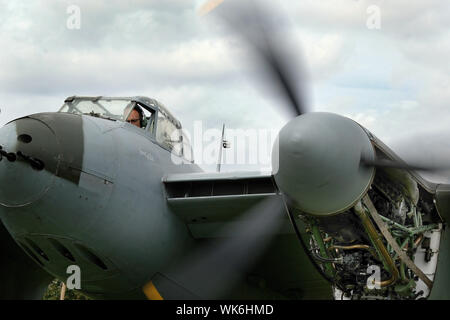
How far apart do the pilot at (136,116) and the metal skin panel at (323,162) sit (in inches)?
184

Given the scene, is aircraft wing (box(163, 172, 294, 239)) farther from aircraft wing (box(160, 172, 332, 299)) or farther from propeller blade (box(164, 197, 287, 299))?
propeller blade (box(164, 197, 287, 299))

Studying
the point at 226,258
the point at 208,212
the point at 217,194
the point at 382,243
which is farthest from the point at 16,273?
the point at 382,243

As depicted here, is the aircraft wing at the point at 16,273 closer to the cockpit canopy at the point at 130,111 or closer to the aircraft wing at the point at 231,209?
the cockpit canopy at the point at 130,111

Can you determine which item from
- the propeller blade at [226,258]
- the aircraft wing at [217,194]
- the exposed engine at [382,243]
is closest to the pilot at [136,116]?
the aircraft wing at [217,194]

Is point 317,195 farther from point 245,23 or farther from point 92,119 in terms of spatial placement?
point 92,119

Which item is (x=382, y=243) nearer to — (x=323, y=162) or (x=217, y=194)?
(x=323, y=162)

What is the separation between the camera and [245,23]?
7.90m

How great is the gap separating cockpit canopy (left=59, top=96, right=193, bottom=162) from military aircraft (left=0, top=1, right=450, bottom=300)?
0.12ft

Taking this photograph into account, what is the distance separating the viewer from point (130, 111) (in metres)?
11.3

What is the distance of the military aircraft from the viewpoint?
7.22 meters

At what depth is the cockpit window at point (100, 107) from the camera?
1112 centimetres

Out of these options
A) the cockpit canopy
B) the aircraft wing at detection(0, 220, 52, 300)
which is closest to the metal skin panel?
the cockpit canopy

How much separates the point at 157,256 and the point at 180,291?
43.4 inches

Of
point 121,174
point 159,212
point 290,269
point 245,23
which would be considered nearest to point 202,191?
point 159,212
